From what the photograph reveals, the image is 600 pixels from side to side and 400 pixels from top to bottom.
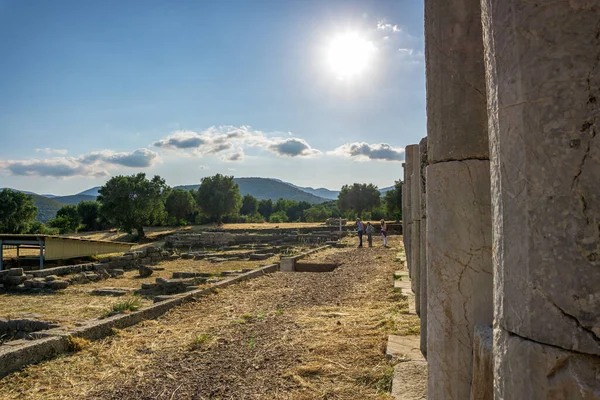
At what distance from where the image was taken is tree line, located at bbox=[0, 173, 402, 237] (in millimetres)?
44094

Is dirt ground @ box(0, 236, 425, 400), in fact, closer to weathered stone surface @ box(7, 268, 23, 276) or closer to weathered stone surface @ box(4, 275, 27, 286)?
weathered stone surface @ box(4, 275, 27, 286)

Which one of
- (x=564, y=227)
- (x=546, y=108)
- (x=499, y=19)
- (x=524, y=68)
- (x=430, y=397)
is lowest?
(x=430, y=397)

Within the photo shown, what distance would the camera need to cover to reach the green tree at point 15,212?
4844 centimetres

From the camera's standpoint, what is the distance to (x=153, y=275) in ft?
59.7

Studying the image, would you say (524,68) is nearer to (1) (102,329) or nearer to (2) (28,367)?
(2) (28,367)

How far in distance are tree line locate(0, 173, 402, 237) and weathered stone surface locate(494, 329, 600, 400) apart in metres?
45.7

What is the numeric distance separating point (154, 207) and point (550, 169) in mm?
47377

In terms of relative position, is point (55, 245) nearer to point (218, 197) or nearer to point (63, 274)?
point (63, 274)

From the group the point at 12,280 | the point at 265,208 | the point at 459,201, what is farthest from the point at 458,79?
the point at 265,208

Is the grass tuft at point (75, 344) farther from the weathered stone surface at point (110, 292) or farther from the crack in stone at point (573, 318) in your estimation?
the crack in stone at point (573, 318)

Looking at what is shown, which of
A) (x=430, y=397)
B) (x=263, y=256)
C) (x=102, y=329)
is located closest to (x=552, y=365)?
(x=430, y=397)

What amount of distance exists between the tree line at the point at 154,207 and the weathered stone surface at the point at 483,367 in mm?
44999

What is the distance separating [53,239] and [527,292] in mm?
22568

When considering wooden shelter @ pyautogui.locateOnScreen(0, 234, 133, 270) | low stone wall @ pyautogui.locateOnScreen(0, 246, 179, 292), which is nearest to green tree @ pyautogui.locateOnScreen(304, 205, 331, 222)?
low stone wall @ pyautogui.locateOnScreen(0, 246, 179, 292)
